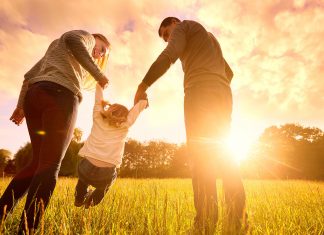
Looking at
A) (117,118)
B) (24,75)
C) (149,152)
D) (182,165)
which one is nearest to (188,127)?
(117,118)

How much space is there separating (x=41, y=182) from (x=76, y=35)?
1.41 meters

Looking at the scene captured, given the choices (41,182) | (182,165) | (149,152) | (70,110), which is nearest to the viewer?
(41,182)

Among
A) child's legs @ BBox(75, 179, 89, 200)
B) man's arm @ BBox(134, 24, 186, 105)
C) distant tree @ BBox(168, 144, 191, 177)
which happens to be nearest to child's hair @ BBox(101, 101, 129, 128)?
man's arm @ BBox(134, 24, 186, 105)

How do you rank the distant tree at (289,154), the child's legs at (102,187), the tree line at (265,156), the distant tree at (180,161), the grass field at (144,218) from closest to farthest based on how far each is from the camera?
1. the grass field at (144,218)
2. the child's legs at (102,187)
3. the tree line at (265,156)
4. the distant tree at (289,154)
5. the distant tree at (180,161)

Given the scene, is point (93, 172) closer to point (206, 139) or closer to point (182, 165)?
point (206, 139)

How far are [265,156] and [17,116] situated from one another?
135ft

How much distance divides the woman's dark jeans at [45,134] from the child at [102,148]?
0.71 m

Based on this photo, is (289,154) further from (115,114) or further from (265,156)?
(115,114)

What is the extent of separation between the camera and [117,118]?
2.94 m

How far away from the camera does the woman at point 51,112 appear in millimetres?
1895

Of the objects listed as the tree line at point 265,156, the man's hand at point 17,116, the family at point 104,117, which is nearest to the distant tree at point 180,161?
the tree line at point 265,156

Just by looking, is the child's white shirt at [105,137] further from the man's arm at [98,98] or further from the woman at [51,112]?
the woman at [51,112]

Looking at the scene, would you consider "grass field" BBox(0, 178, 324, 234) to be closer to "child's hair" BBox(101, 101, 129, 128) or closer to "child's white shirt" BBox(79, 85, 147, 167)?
"child's white shirt" BBox(79, 85, 147, 167)

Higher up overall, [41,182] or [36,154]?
[36,154]
